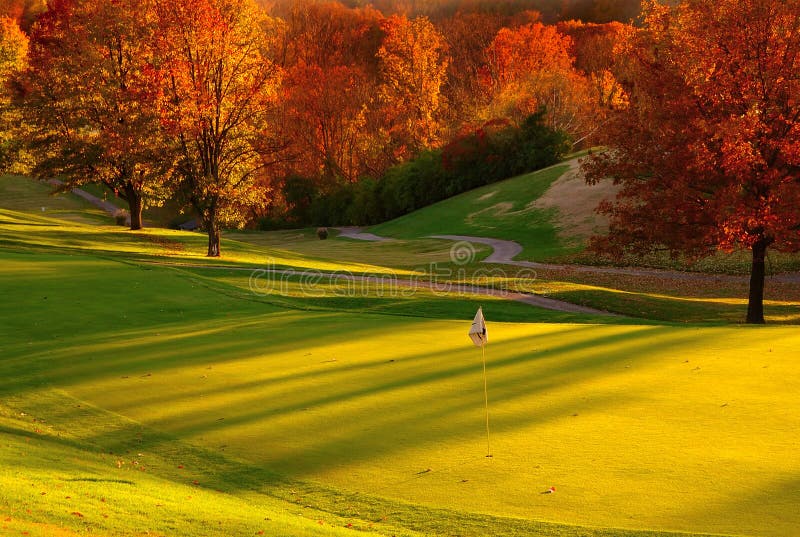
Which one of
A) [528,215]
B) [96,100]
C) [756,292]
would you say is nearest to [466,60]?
[528,215]

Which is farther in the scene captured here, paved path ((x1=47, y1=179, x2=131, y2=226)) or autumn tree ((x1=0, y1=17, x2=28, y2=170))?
paved path ((x1=47, y1=179, x2=131, y2=226))

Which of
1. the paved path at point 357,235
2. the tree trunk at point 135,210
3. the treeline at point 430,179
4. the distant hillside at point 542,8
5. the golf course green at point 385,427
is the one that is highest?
the distant hillside at point 542,8

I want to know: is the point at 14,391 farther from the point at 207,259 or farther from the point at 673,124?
the point at 207,259

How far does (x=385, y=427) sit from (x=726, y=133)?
63.4 ft

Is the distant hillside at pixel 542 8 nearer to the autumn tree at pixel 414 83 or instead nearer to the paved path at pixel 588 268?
the autumn tree at pixel 414 83

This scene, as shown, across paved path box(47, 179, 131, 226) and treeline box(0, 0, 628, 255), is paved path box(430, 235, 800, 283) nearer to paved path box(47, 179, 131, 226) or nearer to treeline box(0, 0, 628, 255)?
treeline box(0, 0, 628, 255)

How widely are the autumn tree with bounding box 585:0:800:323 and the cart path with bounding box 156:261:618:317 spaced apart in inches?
211

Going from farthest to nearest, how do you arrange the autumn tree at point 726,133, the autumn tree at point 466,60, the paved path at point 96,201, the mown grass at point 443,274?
the autumn tree at point 466,60, the paved path at point 96,201, the mown grass at point 443,274, the autumn tree at point 726,133

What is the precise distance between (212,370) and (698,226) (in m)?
20.3

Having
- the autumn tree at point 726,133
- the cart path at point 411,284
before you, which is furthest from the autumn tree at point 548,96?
the autumn tree at point 726,133

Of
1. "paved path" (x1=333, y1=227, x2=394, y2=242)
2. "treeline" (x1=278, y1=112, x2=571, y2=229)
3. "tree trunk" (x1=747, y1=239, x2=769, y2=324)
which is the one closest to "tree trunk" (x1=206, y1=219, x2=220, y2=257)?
"tree trunk" (x1=747, y1=239, x2=769, y2=324)

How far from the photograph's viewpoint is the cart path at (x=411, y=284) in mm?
32125

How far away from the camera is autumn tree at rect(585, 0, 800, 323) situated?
84.2 feet

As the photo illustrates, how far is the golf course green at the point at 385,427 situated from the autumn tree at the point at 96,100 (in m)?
25.7
